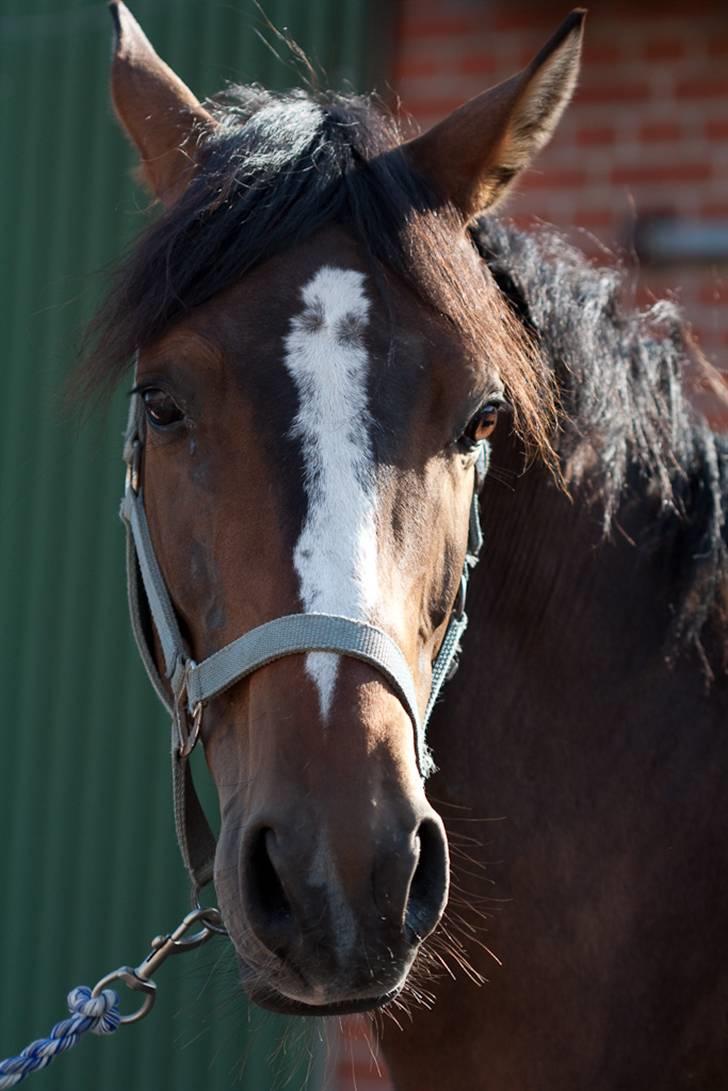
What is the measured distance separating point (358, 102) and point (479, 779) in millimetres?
1137

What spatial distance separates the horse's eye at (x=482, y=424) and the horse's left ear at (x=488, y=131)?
1.27 ft

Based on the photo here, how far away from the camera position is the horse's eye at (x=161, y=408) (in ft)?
5.60

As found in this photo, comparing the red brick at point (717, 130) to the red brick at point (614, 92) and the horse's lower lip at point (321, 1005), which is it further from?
the horse's lower lip at point (321, 1005)

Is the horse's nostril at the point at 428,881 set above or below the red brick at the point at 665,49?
below

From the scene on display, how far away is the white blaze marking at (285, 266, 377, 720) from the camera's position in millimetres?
1445

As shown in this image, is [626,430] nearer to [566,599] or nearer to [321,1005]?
[566,599]

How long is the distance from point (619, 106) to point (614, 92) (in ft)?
0.16

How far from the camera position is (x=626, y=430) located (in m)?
2.02

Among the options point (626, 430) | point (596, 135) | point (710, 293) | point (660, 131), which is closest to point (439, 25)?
point (596, 135)

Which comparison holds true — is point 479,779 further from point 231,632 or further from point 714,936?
point 231,632

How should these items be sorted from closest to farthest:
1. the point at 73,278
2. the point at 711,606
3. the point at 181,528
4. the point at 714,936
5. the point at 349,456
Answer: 1. the point at 349,456
2. the point at 181,528
3. the point at 714,936
4. the point at 711,606
5. the point at 73,278

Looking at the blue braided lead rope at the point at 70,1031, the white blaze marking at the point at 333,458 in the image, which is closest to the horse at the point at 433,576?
the white blaze marking at the point at 333,458

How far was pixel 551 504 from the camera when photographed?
2025 mm

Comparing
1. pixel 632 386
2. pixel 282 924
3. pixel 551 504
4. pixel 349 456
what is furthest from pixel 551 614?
pixel 282 924
